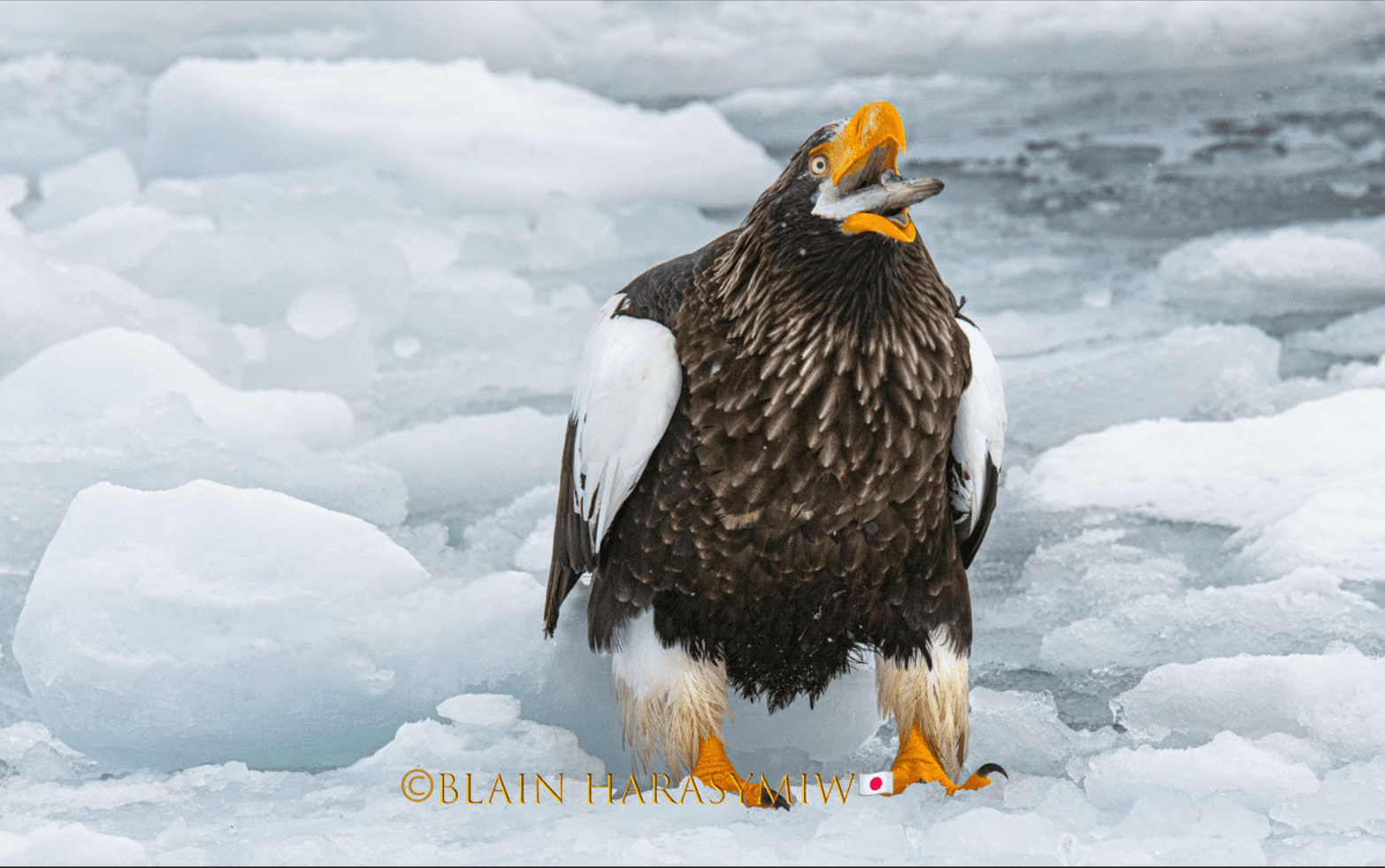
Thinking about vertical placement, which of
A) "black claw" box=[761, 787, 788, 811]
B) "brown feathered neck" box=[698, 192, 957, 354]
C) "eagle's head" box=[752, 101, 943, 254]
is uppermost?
"eagle's head" box=[752, 101, 943, 254]

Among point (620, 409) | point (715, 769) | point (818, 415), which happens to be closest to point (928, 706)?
point (715, 769)

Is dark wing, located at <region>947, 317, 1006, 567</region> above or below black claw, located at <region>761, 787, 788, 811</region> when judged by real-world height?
above

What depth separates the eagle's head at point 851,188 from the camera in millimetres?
2293

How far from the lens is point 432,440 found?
17.0 ft

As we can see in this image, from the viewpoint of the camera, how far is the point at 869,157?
2.30 meters

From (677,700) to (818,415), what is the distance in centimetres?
68

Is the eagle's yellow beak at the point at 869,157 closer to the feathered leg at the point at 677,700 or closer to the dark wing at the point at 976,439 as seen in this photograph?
the dark wing at the point at 976,439

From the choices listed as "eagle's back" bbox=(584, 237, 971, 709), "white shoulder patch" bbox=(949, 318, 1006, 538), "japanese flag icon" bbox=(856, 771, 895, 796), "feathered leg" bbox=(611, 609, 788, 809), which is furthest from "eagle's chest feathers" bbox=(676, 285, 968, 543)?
"japanese flag icon" bbox=(856, 771, 895, 796)

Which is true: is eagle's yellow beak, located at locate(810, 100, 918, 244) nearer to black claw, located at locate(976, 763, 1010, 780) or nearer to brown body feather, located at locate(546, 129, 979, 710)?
brown body feather, located at locate(546, 129, 979, 710)

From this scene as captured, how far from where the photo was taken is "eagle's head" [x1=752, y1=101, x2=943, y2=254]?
229 centimetres

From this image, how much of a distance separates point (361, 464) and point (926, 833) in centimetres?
296

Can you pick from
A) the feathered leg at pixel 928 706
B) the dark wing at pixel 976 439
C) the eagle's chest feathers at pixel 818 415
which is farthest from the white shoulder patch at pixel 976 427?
the feathered leg at pixel 928 706

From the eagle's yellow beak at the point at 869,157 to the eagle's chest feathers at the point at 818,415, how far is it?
21 centimetres

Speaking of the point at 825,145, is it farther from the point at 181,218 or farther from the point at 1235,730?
the point at 181,218
